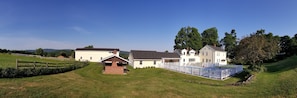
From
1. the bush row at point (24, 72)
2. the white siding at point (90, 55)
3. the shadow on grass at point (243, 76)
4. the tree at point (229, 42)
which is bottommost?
the shadow on grass at point (243, 76)

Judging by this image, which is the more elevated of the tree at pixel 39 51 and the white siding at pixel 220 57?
the tree at pixel 39 51

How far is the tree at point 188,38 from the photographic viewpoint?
218 feet

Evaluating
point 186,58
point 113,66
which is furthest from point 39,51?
point 186,58

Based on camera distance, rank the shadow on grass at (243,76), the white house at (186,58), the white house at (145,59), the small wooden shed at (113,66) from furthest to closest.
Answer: the white house at (186,58)
the white house at (145,59)
the small wooden shed at (113,66)
the shadow on grass at (243,76)

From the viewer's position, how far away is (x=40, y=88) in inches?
461

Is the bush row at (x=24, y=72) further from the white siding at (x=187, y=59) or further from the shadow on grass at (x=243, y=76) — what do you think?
the white siding at (x=187, y=59)

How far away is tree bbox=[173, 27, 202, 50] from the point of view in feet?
218

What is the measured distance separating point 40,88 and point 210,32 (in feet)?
236

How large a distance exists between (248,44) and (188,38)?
3621 cm

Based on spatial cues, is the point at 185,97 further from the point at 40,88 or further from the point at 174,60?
the point at 174,60

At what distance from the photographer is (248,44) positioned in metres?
31.1

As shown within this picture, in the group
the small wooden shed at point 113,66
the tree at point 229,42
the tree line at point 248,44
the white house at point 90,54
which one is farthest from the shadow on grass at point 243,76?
the tree at point 229,42

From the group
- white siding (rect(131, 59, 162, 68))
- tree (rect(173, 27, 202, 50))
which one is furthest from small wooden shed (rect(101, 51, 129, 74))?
tree (rect(173, 27, 202, 50))

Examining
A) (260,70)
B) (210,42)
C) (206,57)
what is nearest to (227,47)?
(210,42)
